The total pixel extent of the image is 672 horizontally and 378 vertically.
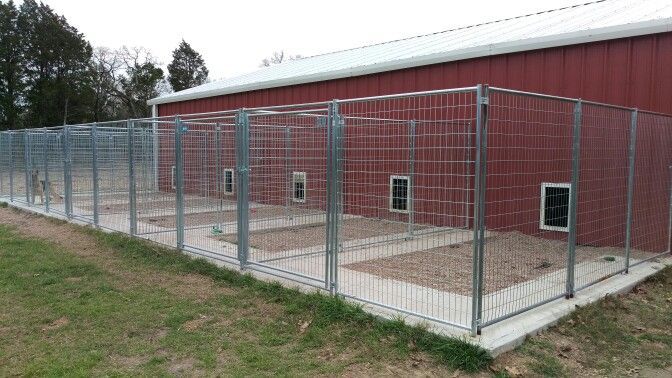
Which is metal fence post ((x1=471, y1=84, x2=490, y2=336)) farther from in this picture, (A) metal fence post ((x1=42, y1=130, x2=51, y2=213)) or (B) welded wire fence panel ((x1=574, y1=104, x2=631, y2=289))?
(A) metal fence post ((x1=42, y1=130, x2=51, y2=213))

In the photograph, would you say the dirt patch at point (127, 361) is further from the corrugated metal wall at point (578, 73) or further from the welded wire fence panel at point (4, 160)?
the welded wire fence panel at point (4, 160)

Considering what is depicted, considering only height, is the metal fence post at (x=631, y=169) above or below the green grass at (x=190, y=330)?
above

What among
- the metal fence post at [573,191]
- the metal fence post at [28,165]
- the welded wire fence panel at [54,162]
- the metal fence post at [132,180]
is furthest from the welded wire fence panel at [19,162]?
the metal fence post at [573,191]

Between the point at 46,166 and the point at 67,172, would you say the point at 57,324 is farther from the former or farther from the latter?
the point at 46,166

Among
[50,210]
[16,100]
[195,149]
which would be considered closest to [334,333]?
[195,149]

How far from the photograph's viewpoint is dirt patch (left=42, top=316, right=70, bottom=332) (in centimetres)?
448

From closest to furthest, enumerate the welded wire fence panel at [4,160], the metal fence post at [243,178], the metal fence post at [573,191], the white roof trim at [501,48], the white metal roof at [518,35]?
the metal fence post at [573,191]
the metal fence post at [243,178]
the white roof trim at [501,48]
the white metal roof at [518,35]
the welded wire fence panel at [4,160]

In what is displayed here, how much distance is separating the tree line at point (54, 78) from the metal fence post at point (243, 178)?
3468 centimetres

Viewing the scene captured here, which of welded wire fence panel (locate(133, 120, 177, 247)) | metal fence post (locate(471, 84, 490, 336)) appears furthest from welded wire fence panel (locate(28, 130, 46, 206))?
metal fence post (locate(471, 84, 490, 336))

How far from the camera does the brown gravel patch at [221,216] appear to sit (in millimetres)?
7511

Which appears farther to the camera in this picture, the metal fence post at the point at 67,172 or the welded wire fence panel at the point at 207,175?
the metal fence post at the point at 67,172

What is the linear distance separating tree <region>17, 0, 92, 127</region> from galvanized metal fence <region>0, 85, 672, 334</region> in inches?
1181

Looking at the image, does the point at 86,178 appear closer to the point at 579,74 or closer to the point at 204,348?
the point at 204,348

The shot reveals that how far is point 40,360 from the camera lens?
3816 millimetres
